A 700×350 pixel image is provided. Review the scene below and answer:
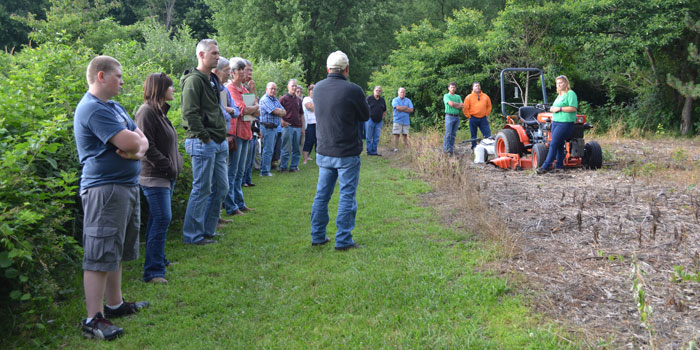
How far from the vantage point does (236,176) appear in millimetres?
7730

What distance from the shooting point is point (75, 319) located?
3957mm

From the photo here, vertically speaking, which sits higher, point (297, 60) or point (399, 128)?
point (297, 60)

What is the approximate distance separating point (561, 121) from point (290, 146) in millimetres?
5320

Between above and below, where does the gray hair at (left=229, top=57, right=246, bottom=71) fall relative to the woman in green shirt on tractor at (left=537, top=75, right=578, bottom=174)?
above

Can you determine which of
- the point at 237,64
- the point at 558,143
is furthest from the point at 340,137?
the point at 558,143

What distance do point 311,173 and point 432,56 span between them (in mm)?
11919

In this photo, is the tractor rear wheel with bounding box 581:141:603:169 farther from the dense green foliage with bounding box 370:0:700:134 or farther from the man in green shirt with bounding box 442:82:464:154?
the dense green foliage with bounding box 370:0:700:134

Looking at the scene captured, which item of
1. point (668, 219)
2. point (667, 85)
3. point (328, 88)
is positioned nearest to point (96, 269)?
point (328, 88)

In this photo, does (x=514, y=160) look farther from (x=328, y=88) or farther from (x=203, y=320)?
(x=203, y=320)

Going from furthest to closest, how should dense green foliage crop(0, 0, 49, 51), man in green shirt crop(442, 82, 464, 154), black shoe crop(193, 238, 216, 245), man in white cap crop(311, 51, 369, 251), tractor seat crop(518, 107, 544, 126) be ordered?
dense green foliage crop(0, 0, 49, 51) → man in green shirt crop(442, 82, 464, 154) → tractor seat crop(518, 107, 544, 126) → black shoe crop(193, 238, 216, 245) → man in white cap crop(311, 51, 369, 251)

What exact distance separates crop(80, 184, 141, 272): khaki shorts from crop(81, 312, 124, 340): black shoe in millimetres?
343

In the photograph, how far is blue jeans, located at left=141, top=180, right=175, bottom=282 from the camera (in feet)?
15.4

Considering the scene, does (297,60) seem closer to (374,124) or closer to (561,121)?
(374,124)

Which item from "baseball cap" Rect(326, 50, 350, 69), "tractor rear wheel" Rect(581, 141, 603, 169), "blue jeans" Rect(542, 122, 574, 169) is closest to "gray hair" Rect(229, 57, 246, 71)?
"baseball cap" Rect(326, 50, 350, 69)
